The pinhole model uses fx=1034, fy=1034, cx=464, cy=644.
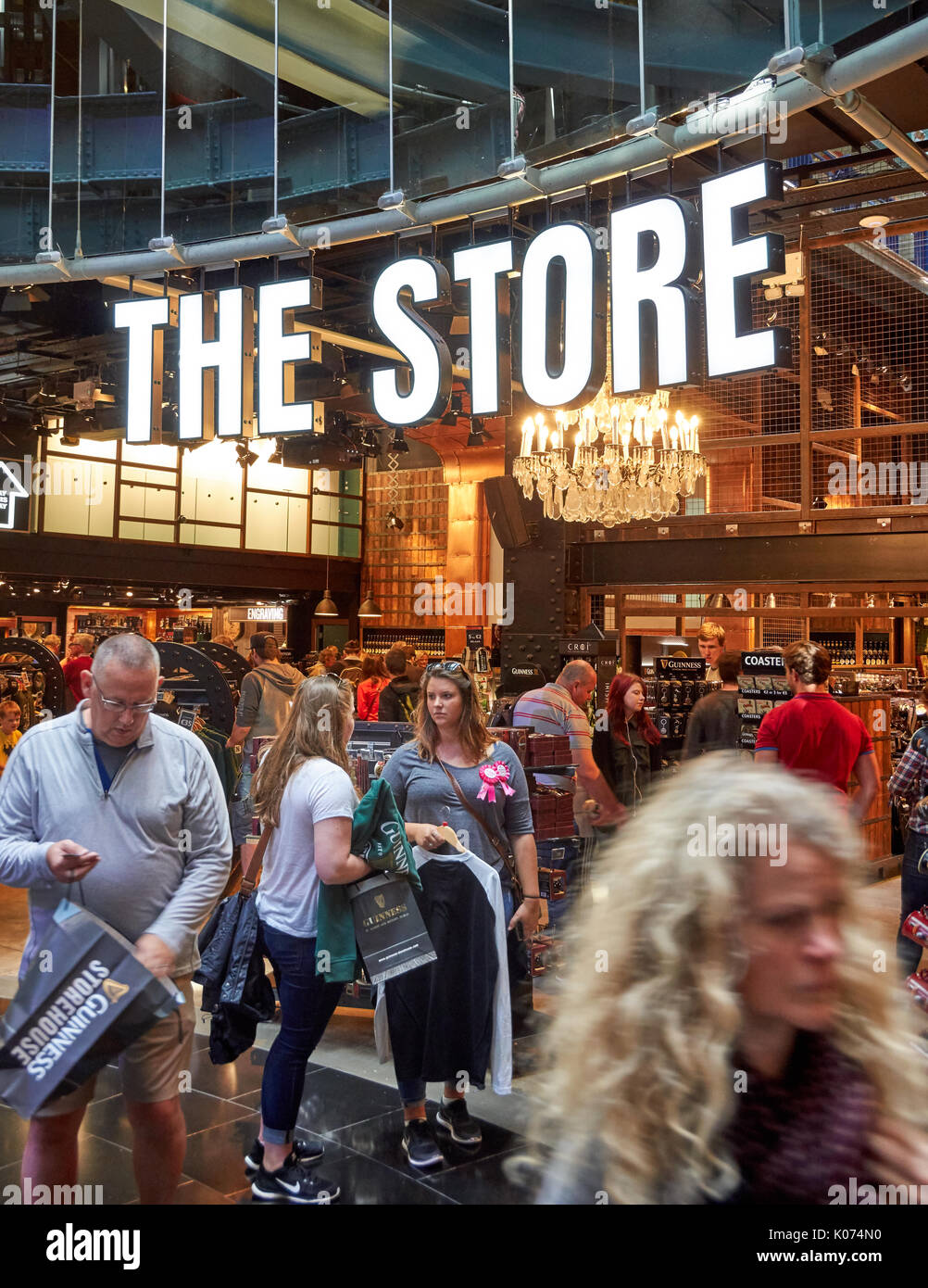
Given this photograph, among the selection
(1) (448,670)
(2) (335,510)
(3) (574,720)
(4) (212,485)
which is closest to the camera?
(1) (448,670)

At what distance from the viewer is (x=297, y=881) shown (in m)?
3.22

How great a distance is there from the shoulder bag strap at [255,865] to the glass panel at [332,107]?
3.96 m

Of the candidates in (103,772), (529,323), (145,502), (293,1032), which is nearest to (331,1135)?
(293,1032)

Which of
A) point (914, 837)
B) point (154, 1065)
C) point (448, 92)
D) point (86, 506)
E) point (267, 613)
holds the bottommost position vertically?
point (154, 1065)

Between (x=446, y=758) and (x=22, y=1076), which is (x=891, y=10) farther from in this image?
(x=22, y=1076)

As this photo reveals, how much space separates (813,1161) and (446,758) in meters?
2.58

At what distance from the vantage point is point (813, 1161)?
125cm

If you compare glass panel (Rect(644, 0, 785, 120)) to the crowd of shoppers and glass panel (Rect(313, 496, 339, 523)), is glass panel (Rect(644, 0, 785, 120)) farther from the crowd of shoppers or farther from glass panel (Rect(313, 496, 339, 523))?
glass panel (Rect(313, 496, 339, 523))

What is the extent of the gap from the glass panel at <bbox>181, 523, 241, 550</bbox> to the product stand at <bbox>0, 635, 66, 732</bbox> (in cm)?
1096

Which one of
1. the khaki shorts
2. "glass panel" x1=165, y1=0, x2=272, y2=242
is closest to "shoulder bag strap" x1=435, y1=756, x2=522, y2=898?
the khaki shorts

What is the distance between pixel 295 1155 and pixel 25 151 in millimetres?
6379

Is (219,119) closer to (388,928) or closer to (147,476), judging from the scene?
(388,928)

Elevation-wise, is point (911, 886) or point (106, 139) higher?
point (106, 139)

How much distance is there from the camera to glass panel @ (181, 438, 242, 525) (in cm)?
1895
